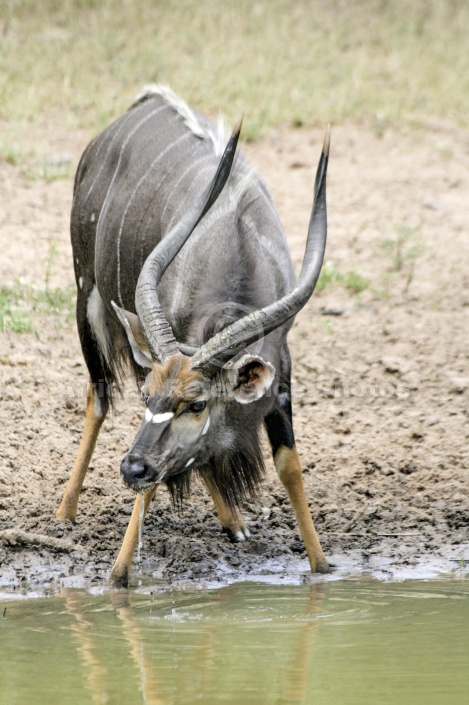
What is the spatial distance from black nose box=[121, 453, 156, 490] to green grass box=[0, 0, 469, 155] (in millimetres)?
5618

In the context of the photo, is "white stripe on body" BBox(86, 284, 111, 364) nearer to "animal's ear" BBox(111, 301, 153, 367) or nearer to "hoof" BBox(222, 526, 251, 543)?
"hoof" BBox(222, 526, 251, 543)

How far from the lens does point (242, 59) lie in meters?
11.5

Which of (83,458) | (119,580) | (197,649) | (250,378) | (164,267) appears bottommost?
Result: (197,649)

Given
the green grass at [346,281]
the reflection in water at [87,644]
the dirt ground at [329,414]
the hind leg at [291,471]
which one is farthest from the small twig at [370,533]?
the green grass at [346,281]

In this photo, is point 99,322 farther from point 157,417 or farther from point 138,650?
point 138,650

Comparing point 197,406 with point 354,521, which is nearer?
point 197,406

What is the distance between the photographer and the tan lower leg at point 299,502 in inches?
192

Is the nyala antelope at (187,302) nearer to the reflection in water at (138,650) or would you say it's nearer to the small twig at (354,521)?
the reflection in water at (138,650)

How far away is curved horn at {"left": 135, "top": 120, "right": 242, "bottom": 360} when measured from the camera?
4227 millimetres

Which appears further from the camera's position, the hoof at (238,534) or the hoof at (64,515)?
the hoof at (64,515)

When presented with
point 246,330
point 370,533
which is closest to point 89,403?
point 370,533

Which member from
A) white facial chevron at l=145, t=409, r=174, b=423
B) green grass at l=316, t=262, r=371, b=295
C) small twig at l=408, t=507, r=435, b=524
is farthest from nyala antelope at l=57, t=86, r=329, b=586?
green grass at l=316, t=262, r=371, b=295

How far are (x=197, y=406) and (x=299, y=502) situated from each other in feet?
3.08

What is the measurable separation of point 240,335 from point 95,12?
9.13 meters
